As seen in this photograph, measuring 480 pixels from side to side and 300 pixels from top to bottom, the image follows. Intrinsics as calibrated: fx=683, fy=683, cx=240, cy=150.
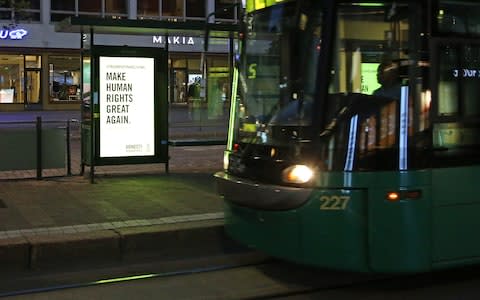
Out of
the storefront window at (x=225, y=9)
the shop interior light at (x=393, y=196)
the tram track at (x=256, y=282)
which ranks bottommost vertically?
the tram track at (x=256, y=282)

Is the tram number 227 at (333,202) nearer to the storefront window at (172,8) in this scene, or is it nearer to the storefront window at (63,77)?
the storefront window at (63,77)

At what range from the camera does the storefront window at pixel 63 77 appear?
35.5m

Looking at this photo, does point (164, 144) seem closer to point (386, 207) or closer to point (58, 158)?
point (58, 158)

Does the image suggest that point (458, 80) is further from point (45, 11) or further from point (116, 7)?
point (116, 7)

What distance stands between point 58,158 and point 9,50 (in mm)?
24848

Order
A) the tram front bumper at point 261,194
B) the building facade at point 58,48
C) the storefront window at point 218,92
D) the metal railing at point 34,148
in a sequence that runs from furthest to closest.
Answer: the building facade at point 58,48 → the storefront window at point 218,92 → the metal railing at point 34,148 → the tram front bumper at point 261,194

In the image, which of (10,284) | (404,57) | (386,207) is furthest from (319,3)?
(10,284)

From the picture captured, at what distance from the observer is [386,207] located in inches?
216

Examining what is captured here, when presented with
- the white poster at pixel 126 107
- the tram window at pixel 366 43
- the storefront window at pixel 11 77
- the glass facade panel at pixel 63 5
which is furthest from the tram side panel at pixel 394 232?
the storefront window at pixel 11 77

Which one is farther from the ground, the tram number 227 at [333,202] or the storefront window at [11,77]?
the storefront window at [11,77]

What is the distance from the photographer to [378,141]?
551 cm

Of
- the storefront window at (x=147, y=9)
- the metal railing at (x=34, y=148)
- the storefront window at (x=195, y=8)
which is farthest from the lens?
the storefront window at (x=195, y=8)

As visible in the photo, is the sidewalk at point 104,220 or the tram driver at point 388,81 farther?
the sidewalk at point 104,220

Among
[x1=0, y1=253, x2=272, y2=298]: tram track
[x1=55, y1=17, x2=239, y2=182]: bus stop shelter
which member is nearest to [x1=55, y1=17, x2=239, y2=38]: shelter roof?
[x1=55, y1=17, x2=239, y2=182]: bus stop shelter
